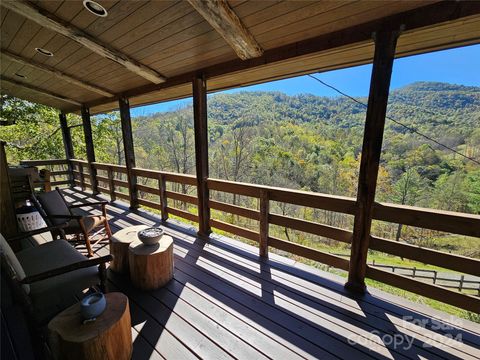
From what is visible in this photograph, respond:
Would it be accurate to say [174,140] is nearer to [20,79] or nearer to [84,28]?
[20,79]

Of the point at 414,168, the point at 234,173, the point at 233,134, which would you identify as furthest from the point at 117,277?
the point at 414,168

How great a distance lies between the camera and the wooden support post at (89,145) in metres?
5.33

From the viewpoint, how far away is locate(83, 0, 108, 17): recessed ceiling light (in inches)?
68.5

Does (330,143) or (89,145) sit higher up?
(330,143)

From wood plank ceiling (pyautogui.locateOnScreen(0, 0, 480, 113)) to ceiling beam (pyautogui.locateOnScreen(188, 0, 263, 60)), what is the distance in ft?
0.04

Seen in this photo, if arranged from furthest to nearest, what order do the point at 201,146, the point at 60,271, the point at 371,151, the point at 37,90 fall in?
the point at 37,90
the point at 201,146
the point at 371,151
the point at 60,271

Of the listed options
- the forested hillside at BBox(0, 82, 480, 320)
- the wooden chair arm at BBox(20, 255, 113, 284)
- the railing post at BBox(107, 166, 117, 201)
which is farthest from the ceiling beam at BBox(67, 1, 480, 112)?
the forested hillside at BBox(0, 82, 480, 320)

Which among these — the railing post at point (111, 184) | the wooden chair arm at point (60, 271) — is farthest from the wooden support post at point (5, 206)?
the railing post at point (111, 184)

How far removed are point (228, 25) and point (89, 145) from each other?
210 inches

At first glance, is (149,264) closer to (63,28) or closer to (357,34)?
(63,28)

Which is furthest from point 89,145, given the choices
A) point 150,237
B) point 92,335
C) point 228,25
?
point 92,335

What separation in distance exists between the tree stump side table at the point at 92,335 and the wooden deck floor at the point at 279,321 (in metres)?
0.29

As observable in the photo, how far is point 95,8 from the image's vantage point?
1.82 meters

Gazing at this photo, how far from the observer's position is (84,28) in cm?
215
